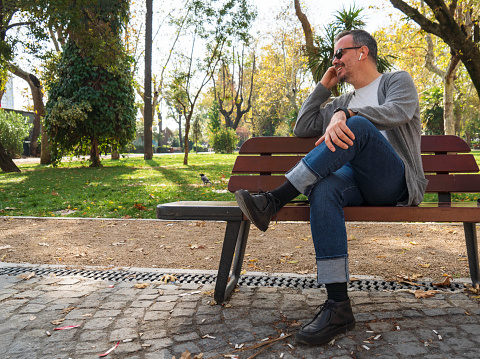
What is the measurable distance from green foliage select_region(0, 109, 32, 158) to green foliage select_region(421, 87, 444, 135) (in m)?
27.8

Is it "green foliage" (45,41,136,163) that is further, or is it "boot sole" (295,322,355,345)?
"green foliage" (45,41,136,163)

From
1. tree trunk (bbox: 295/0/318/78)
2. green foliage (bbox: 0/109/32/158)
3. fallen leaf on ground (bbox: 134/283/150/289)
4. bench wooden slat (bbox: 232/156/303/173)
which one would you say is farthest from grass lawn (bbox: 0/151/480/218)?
green foliage (bbox: 0/109/32/158)

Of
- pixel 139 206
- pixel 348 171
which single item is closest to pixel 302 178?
pixel 348 171

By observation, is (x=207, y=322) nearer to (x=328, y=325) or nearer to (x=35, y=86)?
(x=328, y=325)

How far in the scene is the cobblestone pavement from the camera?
84.0 inches

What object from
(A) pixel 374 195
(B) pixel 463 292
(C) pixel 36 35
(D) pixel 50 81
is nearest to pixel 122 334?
(A) pixel 374 195

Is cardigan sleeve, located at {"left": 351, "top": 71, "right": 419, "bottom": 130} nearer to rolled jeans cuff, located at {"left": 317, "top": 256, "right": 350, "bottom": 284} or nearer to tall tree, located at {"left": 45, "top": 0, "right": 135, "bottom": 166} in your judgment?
rolled jeans cuff, located at {"left": 317, "top": 256, "right": 350, "bottom": 284}

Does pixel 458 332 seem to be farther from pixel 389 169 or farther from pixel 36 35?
pixel 36 35

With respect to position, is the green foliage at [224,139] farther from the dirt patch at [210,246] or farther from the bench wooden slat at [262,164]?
the bench wooden slat at [262,164]

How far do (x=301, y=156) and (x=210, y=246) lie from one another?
174 centimetres

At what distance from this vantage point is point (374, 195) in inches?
100

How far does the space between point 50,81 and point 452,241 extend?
15407 mm

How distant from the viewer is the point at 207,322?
8.23 ft

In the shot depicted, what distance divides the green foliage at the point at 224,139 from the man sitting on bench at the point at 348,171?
3290 cm
